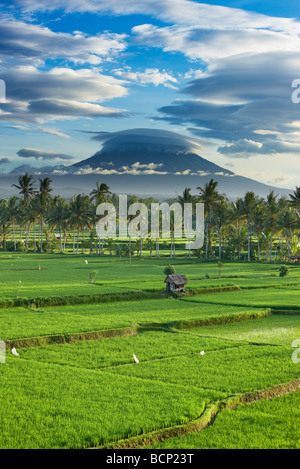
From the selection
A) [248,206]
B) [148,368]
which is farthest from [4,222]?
[148,368]

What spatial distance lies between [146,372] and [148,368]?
1.55 ft

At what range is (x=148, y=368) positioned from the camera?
50.6 ft

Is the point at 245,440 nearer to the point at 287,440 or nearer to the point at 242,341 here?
the point at 287,440

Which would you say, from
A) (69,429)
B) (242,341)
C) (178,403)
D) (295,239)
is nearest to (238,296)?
(242,341)

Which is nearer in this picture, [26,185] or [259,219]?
[259,219]

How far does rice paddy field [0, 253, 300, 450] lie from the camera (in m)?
10.3

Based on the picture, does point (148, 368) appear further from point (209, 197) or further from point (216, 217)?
point (209, 197)

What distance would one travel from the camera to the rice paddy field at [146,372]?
10.3m

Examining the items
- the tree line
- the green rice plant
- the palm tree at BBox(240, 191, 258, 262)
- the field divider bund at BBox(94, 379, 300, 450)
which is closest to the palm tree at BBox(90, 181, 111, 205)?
the tree line

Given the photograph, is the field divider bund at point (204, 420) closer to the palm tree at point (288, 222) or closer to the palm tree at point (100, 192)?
the palm tree at point (288, 222)

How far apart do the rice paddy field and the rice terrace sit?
1.6 inches

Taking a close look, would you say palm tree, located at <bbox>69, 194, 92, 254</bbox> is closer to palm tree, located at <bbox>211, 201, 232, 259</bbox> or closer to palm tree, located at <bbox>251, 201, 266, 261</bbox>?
palm tree, located at <bbox>211, 201, 232, 259</bbox>

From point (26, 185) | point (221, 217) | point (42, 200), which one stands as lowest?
point (221, 217)

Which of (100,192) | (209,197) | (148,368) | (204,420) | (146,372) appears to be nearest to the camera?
(204,420)
